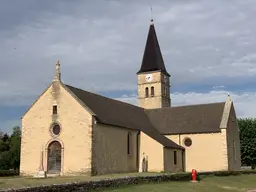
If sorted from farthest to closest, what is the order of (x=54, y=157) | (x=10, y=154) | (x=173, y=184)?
(x=10, y=154) < (x=54, y=157) < (x=173, y=184)

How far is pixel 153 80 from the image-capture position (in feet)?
206

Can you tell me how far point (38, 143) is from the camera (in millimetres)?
36375

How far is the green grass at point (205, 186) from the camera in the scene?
25.8 metres

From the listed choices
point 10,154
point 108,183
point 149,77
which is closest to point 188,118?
point 149,77

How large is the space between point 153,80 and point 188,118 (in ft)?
53.4

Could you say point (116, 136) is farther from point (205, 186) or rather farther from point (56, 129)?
point (205, 186)

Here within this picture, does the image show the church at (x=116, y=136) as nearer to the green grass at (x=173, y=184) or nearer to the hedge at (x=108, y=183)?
the green grass at (x=173, y=184)

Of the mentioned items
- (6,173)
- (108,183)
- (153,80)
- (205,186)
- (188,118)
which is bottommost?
(205,186)

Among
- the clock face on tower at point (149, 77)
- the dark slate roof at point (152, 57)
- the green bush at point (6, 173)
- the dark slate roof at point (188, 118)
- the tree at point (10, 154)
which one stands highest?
the dark slate roof at point (152, 57)

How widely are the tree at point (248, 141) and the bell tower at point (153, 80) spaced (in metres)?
13.4

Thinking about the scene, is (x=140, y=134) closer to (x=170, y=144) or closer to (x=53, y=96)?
(x=170, y=144)

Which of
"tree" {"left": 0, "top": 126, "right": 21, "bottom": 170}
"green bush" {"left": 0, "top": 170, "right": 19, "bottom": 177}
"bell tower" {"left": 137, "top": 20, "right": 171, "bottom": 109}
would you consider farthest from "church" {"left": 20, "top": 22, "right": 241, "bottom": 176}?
"tree" {"left": 0, "top": 126, "right": 21, "bottom": 170}

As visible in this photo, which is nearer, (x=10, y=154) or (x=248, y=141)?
(x=10, y=154)

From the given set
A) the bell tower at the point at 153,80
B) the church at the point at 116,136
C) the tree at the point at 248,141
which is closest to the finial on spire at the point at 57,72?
the church at the point at 116,136
